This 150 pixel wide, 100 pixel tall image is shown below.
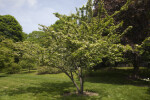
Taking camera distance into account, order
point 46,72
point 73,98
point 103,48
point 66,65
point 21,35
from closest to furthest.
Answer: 1. point 103,48
2. point 73,98
3. point 66,65
4. point 46,72
5. point 21,35

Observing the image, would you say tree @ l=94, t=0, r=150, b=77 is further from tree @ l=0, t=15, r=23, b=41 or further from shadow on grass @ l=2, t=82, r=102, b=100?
tree @ l=0, t=15, r=23, b=41

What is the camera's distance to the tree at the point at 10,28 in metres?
34.8

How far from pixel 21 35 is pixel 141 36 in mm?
35962

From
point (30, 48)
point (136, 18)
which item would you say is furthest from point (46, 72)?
point (136, 18)

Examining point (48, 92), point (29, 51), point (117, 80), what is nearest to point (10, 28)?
point (29, 51)

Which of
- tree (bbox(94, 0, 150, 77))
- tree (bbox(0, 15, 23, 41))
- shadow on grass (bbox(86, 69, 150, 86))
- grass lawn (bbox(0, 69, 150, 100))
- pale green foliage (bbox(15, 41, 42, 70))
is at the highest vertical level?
tree (bbox(0, 15, 23, 41))

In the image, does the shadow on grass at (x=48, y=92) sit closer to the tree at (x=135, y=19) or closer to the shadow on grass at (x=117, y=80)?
the shadow on grass at (x=117, y=80)

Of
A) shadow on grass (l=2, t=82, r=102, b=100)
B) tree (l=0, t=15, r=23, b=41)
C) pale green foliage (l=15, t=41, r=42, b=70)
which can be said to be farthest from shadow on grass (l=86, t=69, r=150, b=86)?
tree (l=0, t=15, r=23, b=41)

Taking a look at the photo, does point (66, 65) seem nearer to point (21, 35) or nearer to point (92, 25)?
point (92, 25)

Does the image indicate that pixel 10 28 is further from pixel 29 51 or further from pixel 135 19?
pixel 135 19

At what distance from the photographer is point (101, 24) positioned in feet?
22.7

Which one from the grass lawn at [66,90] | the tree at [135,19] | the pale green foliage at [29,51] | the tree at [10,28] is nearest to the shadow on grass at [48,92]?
the grass lawn at [66,90]

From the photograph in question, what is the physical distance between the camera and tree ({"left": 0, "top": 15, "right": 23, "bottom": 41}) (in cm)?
3478

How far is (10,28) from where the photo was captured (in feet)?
115
